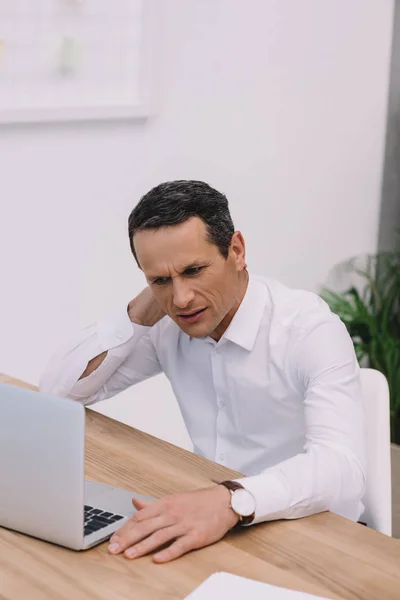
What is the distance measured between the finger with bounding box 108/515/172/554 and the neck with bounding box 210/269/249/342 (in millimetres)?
610

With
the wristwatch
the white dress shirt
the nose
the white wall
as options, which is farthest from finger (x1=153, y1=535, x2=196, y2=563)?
the white wall

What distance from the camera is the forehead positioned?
1697mm

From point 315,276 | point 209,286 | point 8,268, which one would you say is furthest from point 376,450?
point 315,276

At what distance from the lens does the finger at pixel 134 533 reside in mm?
1348

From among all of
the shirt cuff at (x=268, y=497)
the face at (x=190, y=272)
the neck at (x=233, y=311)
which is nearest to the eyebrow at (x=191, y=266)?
the face at (x=190, y=272)

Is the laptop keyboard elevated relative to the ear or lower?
lower

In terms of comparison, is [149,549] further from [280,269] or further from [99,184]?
[280,269]

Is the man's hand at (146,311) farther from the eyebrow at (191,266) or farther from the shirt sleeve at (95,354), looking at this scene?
the eyebrow at (191,266)

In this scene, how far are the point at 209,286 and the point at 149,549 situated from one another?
0.59 meters

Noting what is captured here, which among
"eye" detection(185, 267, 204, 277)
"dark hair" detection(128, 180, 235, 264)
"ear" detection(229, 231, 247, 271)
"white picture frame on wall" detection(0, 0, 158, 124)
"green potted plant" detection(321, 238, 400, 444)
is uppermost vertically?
"white picture frame on wall" detection(0, 0, 158, 124)

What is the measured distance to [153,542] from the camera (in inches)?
52.8

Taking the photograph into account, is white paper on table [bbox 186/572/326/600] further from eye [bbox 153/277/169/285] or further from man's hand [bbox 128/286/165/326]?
man's hand [bbox 128/286/165/326]

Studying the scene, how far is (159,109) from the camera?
112 inches

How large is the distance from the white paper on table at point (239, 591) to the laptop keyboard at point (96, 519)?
0.77ft
